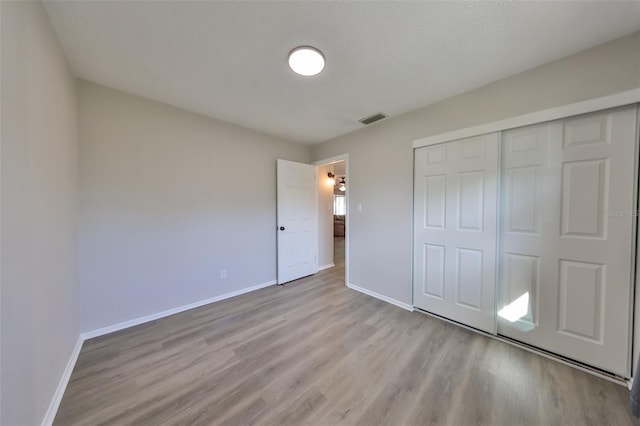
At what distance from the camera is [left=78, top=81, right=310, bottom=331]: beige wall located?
80.5 inches

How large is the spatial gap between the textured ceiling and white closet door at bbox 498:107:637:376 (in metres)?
0.65

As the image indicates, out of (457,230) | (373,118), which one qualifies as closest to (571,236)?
(457,230)

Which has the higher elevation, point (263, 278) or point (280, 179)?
point (280, 179)

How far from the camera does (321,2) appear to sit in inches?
48.8

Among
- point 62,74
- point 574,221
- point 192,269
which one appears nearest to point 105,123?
point 62,74

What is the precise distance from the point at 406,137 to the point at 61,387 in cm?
372

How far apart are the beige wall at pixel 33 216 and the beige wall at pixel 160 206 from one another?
0.39 m

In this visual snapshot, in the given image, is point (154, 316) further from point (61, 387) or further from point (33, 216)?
point (33, 216)

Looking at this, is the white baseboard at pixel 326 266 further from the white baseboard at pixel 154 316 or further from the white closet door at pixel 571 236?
the white closet door at pixel 571 236

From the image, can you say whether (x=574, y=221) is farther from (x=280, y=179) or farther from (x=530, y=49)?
(x=280, y=179)

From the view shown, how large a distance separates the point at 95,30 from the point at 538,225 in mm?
3666

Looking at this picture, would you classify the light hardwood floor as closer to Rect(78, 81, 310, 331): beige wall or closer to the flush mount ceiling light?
Rect(78, 81, 310, 331): beige wall

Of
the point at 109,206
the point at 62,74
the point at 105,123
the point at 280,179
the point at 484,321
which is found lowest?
the point at 484,321

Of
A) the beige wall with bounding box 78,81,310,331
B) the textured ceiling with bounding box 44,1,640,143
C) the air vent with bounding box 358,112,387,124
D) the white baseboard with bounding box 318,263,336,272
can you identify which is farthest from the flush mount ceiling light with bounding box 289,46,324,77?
the white baseboard with bounding box 318,263,336,272
